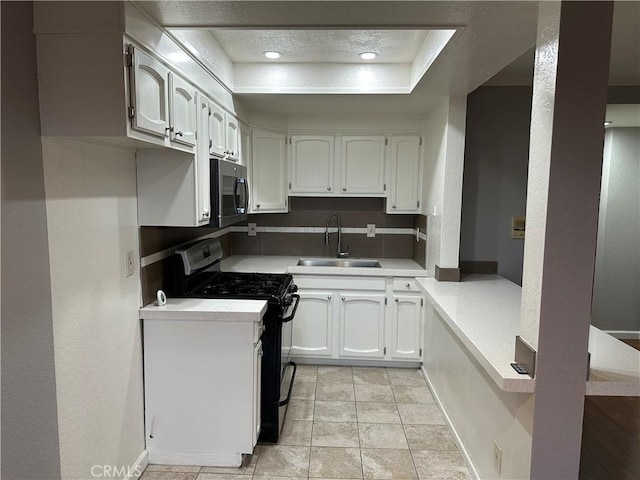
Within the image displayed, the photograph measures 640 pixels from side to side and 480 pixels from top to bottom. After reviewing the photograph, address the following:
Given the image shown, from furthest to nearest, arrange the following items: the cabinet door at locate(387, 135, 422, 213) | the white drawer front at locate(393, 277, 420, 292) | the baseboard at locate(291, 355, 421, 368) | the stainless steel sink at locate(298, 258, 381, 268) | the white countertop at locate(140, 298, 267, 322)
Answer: the stainless steel sink at locate(298, 258, 381, 268), the cabinet door at locate(387, 135, 422, 213), the baseboard at locate(291, 355, 421, 368), the white drawer front at locate(393, 277, 420, 292), the white countertop at locate(140, 298, 267, 322)

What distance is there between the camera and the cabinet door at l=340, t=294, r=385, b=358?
3518 millimetres

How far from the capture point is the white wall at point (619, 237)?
402 centimetres

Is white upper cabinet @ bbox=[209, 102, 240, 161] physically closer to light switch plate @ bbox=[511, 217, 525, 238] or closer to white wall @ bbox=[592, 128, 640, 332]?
light switch plate @ bbox=[511, 217, 525, 238]

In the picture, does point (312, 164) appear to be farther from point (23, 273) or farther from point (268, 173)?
point (23, 273)

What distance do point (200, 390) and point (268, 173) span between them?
203cm

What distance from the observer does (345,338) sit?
357cm

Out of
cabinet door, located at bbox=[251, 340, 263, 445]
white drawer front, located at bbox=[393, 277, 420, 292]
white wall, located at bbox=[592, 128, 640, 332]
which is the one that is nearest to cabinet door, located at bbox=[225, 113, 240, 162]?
cabinet door, located at bbox=[251, 340, 263, 445]

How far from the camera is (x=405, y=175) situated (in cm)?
378

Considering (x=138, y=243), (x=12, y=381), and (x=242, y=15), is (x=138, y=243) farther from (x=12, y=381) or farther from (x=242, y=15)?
(x=242, y=15)

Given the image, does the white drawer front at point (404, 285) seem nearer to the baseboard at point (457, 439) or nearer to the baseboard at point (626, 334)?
the baseboard at point (457, 439)

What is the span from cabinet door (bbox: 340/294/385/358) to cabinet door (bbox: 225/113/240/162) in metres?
1.44

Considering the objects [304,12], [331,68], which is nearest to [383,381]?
[331,68]

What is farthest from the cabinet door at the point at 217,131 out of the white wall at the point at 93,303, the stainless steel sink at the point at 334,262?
the stainless steel sink at the point at 334,262

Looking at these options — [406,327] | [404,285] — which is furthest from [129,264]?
[406,327]
